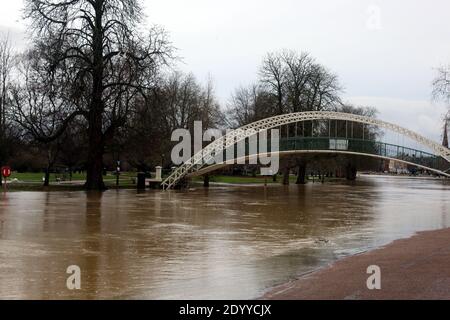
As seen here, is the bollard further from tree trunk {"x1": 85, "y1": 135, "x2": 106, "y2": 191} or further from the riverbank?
the riverbank

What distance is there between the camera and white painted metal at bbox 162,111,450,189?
156ft

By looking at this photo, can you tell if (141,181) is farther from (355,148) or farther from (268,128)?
(355,148)

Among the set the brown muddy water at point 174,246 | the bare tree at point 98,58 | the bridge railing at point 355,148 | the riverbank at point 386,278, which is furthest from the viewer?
the bridge railing at point 355,148

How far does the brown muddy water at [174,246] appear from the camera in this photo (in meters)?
9.35

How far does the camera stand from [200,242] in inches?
590

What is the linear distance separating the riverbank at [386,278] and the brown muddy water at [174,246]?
58 cm

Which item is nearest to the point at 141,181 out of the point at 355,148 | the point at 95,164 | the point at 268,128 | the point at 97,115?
the point at 95,164

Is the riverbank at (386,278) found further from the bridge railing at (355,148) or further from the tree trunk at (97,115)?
the bridge railing at (355,148)

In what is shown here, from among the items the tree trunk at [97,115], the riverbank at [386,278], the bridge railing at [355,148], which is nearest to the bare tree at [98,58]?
the tree trunk at [97,115]

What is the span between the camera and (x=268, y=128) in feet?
182

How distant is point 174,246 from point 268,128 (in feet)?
138

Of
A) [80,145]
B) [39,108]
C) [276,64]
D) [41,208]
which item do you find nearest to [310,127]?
[276,64]

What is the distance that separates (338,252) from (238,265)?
3.27 meters

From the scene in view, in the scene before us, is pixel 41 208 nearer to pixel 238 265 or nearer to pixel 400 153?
pixel 238 265
